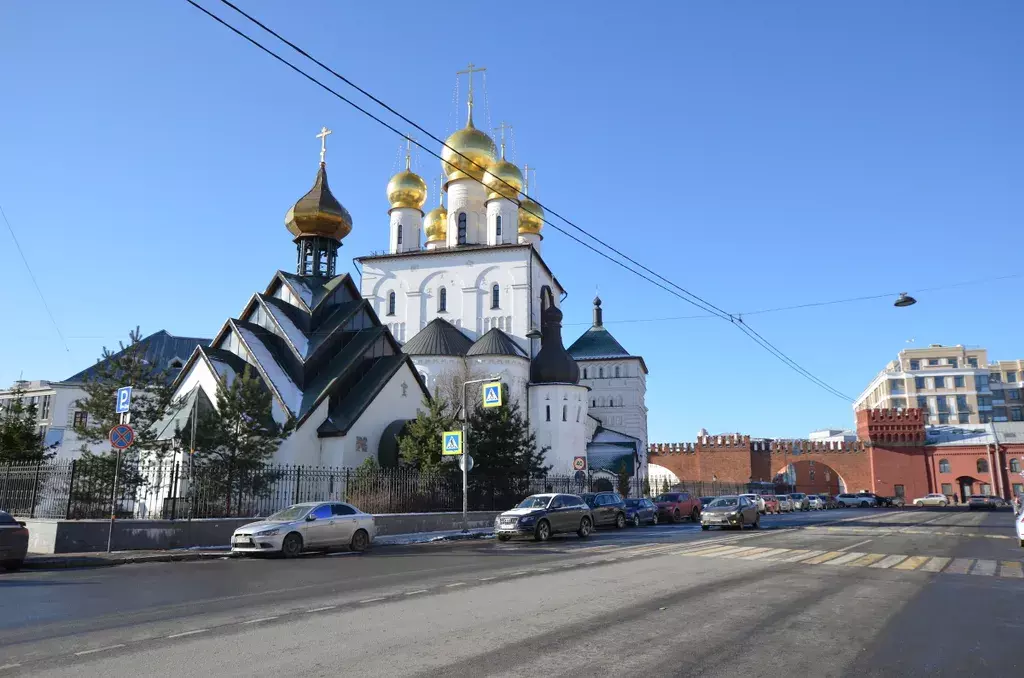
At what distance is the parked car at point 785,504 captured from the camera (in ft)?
152

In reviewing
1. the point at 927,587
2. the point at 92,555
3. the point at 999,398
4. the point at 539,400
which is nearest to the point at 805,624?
the point at 927,587

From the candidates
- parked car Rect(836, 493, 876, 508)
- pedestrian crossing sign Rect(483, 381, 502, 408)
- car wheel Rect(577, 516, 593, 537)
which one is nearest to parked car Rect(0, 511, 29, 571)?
pedestrian crossing sign Rect(483, 381, 502, 408)

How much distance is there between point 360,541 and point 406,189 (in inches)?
1556

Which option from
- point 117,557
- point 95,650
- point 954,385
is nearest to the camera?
point 95,650

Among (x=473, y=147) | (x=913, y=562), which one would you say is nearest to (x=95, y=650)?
(x=913, y=562)

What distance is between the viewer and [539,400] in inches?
1737

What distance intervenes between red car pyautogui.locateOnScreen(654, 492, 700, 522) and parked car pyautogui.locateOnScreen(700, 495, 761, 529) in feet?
22.7

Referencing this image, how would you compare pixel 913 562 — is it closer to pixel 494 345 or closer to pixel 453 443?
pixel 453 443

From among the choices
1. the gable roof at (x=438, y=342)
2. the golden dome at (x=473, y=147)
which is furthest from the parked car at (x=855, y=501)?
the golden dome at (x=473, y=147)

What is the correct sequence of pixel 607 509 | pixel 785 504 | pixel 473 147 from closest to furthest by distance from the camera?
pixel 607 509 < pixel 785 504 < pixel 473 147

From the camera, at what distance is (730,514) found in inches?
981

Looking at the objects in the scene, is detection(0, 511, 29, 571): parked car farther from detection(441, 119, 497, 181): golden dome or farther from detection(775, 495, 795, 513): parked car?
detection(775, 495, 795, 513): parked car

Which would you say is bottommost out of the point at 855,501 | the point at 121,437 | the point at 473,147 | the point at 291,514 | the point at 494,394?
the point at 855,501

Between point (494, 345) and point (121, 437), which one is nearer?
point (121, 437)
